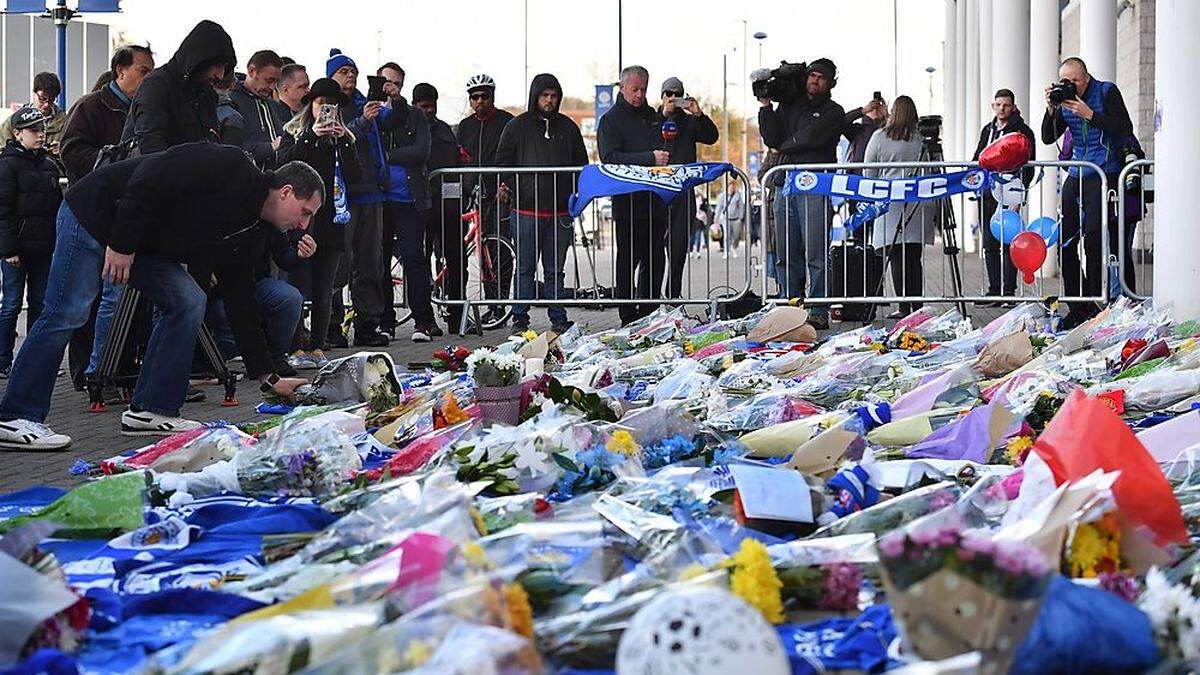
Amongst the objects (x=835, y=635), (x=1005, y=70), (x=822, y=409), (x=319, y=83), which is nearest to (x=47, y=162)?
(x=319, y=83)

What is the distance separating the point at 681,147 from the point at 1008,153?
304 centimetres

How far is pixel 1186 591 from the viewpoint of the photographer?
12.4ft

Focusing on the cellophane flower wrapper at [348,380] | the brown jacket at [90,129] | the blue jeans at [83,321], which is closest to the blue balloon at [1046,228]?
the cellophane flower wrapper at [348,380]

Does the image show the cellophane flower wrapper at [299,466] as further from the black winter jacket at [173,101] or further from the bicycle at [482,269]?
the bicycle at [482,269]

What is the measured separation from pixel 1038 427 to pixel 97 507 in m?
3.61

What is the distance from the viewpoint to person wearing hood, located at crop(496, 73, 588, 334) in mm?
14281

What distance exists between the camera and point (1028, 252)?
13.4 meters

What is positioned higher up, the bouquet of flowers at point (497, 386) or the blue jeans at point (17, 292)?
the blue jeans at point (17, 292)

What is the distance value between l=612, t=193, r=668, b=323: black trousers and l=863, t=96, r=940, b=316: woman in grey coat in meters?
1.81

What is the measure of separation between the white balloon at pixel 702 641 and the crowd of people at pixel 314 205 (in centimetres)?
516

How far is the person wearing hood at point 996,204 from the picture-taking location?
14625mm

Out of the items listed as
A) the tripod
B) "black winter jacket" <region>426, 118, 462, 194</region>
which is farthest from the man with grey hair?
the tripod

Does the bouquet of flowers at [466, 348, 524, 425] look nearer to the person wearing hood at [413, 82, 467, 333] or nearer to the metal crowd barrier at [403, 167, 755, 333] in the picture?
the metal crowd barrier at [403, 167, 755, 333]

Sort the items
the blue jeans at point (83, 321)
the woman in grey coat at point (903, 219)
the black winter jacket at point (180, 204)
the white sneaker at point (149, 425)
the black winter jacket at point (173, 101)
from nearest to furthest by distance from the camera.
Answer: the black winter jacket at point (180, 204)
the blue jeans at point (83, 321)
the white sneaker at point (149, 425)
the black winter jacket at point (173, 101)
the woman in grey coat at point (903, 219)
